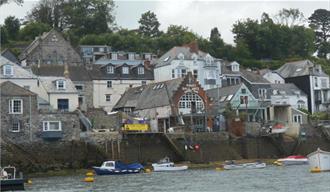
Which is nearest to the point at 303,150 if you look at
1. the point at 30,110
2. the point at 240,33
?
the point at 30,110

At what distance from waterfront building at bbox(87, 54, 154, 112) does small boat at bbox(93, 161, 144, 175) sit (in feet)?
103

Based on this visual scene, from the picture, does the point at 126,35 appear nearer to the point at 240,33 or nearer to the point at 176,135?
the point at 240,33

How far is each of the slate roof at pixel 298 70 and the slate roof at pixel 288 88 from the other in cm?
293

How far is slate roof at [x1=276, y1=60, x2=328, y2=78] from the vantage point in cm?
11828

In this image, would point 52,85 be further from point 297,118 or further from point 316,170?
point 316,170

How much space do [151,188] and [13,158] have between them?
80.1 feet

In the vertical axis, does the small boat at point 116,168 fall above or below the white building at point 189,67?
below

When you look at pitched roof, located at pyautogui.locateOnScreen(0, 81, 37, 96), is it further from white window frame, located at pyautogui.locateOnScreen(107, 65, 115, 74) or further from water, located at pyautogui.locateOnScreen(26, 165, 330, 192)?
white window frame, located at pyautogui.locateOnScreen(107, 65, 115, 74)

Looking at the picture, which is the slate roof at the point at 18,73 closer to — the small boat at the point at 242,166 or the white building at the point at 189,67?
the white building at the point at 189,67

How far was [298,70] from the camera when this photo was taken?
396 ft

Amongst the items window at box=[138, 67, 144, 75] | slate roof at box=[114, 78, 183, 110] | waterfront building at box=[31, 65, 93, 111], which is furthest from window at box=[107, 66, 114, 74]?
window at box=[138, 67, 144, 75]

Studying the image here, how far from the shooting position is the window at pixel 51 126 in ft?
259

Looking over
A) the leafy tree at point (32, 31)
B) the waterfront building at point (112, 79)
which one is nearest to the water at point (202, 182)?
the waterfront building at point (112, 79)

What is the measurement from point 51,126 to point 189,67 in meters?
35.9
